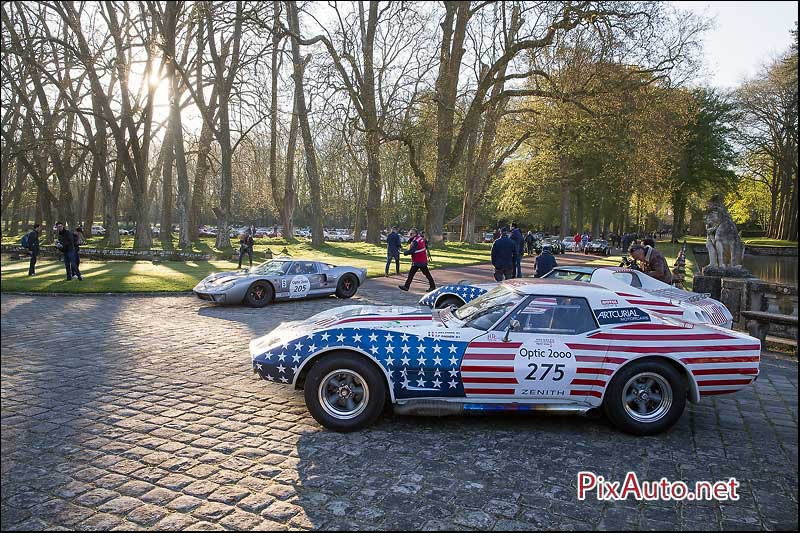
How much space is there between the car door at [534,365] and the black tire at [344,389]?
0.86m

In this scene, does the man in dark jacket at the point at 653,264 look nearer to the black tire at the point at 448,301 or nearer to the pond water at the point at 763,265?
the black tire at the point at 448,301

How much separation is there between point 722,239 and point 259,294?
1144cm

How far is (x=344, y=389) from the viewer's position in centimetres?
538

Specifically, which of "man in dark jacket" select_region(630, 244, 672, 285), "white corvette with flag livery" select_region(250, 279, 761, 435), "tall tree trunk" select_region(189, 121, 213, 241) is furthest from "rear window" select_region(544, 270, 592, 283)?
"tall tree trunk" select_region(189, 121, 213, 241)

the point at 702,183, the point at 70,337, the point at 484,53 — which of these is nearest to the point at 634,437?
the point at 70,337

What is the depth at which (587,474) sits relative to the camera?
14.9 feet

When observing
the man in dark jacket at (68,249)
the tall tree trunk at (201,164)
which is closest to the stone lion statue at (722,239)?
the man in dark jacket at (68,249)

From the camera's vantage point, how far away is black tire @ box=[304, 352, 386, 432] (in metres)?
5.25

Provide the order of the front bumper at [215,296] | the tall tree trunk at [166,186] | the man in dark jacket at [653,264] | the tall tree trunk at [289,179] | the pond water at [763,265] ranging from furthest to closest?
the tall tree trunk at [289,179]
the tall tree trunk at [166,186]
the pond water at [763,265]
the front bumper at [215,296]
the man in dark jacket at [653,264]

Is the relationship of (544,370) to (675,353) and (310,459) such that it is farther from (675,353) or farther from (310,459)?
(310,459)

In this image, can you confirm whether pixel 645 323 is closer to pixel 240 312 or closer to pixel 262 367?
pixel 262 367

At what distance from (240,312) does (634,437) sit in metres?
9.20

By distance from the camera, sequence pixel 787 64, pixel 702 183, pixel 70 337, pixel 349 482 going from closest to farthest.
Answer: pixel 787 64, pixel 349 482, pixel 70 337, pixel 702 183

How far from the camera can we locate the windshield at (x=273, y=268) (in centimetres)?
1380
